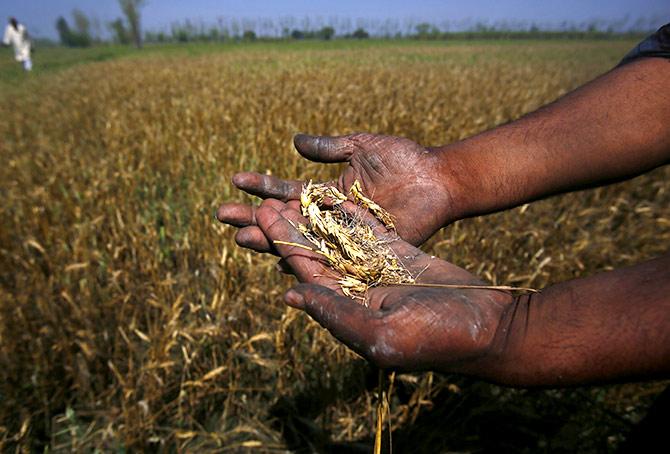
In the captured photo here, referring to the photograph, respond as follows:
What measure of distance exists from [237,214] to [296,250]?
0.30m

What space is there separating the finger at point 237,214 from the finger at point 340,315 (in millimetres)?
509

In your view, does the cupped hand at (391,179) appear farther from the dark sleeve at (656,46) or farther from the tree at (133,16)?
the tree at (133,16)

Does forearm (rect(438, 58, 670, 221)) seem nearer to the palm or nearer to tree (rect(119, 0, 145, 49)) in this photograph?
the palm

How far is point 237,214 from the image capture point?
5.19 feet

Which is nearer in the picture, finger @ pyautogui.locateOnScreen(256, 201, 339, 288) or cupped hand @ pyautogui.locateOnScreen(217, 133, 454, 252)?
finger @ pyautogui.locateOnScreen(256, 201, 339, 288)

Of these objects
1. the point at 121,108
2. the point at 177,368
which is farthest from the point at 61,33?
the point at 177,368

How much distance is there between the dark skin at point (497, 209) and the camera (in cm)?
95

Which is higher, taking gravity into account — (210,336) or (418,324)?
(418,324)

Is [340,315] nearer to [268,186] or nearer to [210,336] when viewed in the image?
[268,186]

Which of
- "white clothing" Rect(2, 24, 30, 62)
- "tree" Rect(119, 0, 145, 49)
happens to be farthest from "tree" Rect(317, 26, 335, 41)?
"white clothing" Rect(2, 24, 30, 62)

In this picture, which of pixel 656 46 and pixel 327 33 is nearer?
pixel 656 46

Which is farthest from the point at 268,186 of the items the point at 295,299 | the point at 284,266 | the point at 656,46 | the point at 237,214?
the point at 656,46

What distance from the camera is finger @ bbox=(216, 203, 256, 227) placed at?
5.16 feet

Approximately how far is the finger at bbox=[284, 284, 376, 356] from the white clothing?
19441 mm
